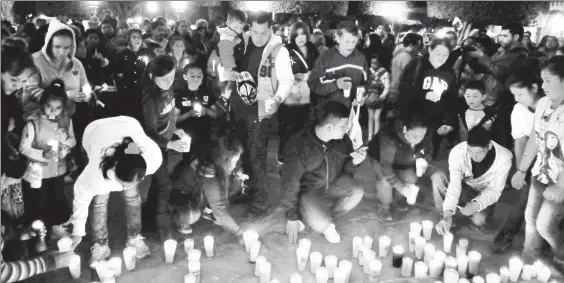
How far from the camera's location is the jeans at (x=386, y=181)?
4.76m

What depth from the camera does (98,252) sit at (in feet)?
12.2

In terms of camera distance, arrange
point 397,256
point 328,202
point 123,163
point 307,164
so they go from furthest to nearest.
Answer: point 328,202 < point 307,164 < point 397,256 < point 123,163

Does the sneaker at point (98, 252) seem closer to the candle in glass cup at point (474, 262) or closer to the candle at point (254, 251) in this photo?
the candle at point (254, 251)

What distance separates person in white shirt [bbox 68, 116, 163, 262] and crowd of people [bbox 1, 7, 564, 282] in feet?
0.03

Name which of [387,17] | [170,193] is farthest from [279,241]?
[387,17]

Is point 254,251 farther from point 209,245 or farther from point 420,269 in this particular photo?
point 420,269

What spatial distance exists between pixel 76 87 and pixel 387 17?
15.3 meters

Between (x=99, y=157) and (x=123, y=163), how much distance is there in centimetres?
21

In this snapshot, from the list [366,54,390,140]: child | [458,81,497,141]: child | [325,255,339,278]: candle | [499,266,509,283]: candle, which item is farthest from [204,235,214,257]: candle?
[366,54,390,140]: child

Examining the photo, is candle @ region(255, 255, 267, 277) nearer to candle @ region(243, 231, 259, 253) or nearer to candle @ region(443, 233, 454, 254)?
candle @ region(243, 231, 259, 253)

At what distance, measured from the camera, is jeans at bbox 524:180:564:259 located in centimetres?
377

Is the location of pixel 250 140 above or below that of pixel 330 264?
above

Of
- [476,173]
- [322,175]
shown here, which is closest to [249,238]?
[322,175]

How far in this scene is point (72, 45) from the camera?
448cm
